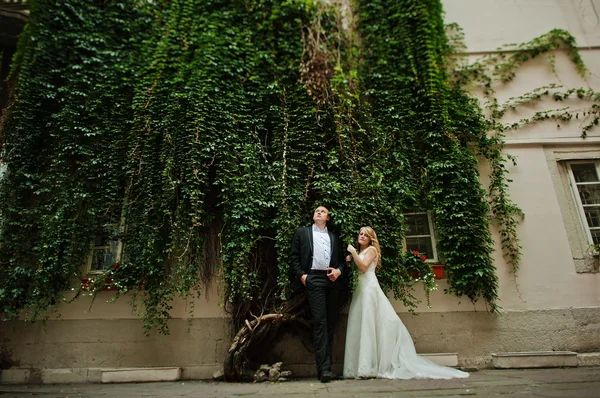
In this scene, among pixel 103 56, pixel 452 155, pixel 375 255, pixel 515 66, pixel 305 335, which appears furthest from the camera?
pixel 515 66

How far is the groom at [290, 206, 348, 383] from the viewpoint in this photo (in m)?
3.71

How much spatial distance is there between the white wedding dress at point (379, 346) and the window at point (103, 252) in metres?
3.66

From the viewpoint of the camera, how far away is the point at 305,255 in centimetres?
397

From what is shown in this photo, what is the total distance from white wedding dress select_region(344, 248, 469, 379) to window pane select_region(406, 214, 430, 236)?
145 cm

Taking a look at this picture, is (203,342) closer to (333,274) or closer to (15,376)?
(333,274)

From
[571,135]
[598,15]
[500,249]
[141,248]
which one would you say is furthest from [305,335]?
[598,15]

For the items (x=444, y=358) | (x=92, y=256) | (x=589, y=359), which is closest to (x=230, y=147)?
(x=92, y=256)

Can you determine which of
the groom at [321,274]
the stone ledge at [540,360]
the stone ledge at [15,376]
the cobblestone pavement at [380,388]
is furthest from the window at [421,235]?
the stone ledge at [15,376]

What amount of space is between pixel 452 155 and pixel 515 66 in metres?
2.58

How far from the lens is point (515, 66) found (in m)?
5.75

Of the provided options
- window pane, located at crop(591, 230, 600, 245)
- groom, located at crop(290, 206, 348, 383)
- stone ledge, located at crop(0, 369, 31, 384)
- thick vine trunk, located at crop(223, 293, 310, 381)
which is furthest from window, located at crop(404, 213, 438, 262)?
stone ledge, located at crop(0, 369, 31, 384)

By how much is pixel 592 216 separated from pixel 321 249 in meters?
4.53

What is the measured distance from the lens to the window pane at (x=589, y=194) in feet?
16.8

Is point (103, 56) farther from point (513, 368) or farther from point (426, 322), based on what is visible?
point (513, 368)
